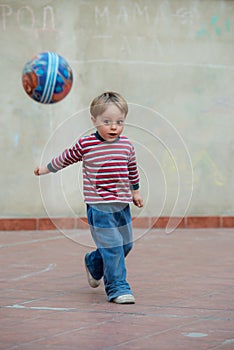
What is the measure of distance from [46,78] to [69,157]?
80 cm

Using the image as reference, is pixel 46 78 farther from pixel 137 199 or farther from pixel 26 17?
pixel 26 17

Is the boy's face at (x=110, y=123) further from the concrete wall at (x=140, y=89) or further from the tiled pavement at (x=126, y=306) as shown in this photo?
the concrete wall at (x=140, y=89)

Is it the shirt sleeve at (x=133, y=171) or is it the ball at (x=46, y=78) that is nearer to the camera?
the shirt sleeve at (x=133, y=171)

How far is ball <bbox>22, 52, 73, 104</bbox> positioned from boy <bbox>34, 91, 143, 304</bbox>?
68 centimetres

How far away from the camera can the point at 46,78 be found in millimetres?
6449

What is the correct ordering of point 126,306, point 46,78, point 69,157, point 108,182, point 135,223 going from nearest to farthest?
point 126,306 → point 108,182 → point 69,157 → point 46,78 → point 135,223

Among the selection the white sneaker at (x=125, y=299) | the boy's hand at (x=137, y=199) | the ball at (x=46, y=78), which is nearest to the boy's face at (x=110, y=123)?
the boy's hand at (x=137, y=199)

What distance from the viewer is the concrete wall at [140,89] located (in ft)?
35.9

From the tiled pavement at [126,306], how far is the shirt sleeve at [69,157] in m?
0.94

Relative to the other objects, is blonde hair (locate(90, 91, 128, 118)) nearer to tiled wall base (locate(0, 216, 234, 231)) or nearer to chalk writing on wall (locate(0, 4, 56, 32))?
tiled wall base (locate(0, 216, 234, 231))

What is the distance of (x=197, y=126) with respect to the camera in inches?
452

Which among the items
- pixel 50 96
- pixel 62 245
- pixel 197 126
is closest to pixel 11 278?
pixel 50 96

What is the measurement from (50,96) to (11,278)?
61.7 inches

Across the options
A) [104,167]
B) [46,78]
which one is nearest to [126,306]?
[104,167]
